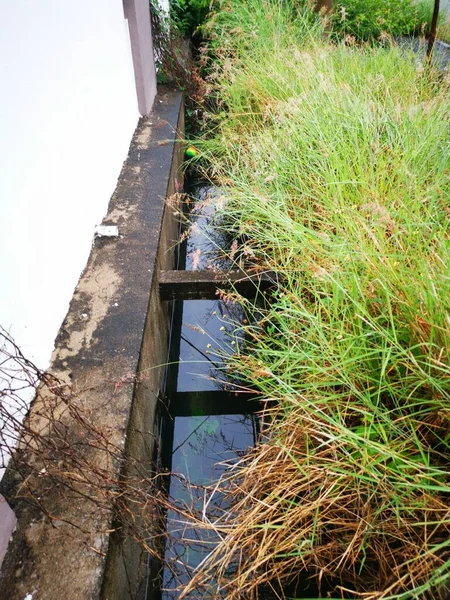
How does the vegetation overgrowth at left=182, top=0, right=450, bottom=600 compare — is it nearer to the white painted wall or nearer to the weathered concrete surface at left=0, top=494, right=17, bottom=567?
the weathered concrete surface at left=0, top=494, right=17, bottom=567

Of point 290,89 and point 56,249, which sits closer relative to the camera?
point 56,249

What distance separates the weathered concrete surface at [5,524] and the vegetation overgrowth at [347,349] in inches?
22.3

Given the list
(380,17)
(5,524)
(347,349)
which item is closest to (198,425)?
(347,349)

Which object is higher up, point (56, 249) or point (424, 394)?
point (56, 249)

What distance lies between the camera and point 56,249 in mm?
2111

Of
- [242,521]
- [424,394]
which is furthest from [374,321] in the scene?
[242,521]

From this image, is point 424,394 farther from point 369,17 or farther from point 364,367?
point 369,17

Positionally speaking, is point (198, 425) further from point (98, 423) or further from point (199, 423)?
point (98, 423)

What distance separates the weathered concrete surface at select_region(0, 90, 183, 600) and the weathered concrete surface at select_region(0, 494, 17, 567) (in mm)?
24

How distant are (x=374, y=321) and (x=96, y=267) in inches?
58.4

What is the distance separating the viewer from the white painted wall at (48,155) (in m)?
1.67

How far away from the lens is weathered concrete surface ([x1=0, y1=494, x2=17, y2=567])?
53.8 inches

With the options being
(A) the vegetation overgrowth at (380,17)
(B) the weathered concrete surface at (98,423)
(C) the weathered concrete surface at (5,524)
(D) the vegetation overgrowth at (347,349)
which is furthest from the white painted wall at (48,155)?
(A) the vegetation overgrowth at (380,17)

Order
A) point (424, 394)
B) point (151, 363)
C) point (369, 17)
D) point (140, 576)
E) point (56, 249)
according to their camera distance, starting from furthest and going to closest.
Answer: point (369, 17) < point (151, 363) < point (56, 249) < point (140, 576) < point (424, 394)
